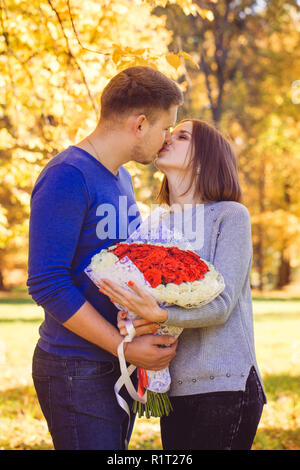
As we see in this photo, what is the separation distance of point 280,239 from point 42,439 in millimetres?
21602

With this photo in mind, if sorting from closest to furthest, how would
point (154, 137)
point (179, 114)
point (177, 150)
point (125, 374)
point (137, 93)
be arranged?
point (125, 374), point (137, 93), point (154, 137), point (177, 150), point (179, 114)

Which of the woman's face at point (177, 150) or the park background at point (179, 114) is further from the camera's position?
the park background at point (179, 114)

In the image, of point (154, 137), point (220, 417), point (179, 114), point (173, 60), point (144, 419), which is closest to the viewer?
point (220, 417)

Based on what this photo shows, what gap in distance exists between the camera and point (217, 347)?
8.16ft

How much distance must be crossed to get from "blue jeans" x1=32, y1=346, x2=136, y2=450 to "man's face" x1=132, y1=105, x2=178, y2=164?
42.6 inches

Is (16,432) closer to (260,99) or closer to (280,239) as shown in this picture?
(260,99)

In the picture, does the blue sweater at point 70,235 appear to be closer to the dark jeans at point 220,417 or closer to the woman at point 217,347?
the woman at point 217,347

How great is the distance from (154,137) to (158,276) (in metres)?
0.85

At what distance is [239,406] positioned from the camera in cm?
243

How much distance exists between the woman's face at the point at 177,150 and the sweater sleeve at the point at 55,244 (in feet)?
2.45

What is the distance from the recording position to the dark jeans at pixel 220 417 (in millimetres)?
2428

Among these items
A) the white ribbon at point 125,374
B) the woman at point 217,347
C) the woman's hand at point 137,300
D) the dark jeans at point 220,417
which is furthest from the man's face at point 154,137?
the dark jeans at point 220,417

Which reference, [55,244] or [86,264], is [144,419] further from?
[55,244]

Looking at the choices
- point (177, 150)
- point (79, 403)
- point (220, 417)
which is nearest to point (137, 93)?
point (177, 150)
